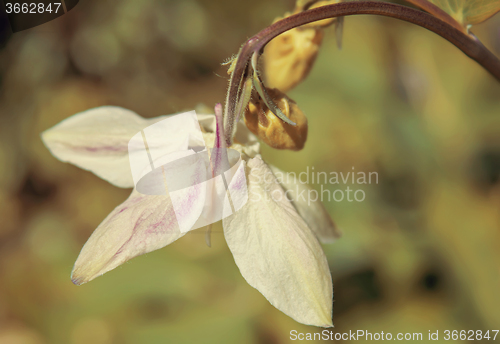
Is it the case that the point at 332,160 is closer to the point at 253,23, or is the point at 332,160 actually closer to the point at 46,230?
the point at 253,23

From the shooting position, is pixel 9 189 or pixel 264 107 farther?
pixel 9 189

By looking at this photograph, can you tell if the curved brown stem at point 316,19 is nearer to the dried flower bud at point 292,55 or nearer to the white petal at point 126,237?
the white petal at point 126,237

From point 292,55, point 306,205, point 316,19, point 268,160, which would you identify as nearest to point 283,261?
point 306,205

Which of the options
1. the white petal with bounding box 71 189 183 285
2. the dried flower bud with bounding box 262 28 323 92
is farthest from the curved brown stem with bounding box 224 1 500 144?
the dried flower bud with bounding box 262 28 323 92

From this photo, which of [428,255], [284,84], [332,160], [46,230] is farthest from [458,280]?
[46,230]

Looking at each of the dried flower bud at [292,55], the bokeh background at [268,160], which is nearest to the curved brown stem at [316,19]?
the dried flower bud at [292,55]

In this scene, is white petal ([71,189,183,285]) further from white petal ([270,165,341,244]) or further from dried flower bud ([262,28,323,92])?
dried flower bud ([262,28,323,92])
